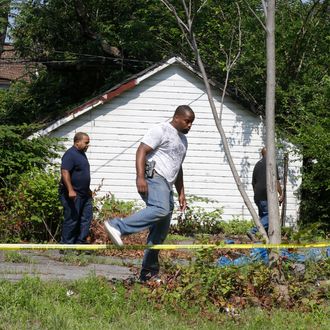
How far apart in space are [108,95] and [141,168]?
28.4ft

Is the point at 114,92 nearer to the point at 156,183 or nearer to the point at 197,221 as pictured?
the point at 197,221

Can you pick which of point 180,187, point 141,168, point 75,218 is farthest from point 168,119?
point 141,168

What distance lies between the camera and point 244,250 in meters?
7.52

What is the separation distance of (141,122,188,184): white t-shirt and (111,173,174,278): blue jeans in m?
0.11

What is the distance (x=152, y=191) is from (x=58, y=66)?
1406cm

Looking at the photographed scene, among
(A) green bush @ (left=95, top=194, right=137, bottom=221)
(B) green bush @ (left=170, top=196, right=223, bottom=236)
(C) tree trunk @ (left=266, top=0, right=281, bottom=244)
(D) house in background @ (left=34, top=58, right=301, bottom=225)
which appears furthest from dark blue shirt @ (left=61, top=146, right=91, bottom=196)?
(D) house in background @ (left=34, top=58, right=301, bottom=225)

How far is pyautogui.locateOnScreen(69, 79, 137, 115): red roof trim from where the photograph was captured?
15.1 meters

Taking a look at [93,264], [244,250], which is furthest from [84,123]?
[244,250]

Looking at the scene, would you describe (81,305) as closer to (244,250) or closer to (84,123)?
(244,250)

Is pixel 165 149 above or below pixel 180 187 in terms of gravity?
above

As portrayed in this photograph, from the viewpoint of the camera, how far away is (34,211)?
437 inches

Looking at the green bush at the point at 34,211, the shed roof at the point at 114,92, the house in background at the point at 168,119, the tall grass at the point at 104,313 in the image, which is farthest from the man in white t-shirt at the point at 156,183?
the house in background at the point at 168,119

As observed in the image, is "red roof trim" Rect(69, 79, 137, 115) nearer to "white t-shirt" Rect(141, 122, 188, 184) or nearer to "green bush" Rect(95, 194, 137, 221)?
"green bush" Rect(95, 194, 137, 221)

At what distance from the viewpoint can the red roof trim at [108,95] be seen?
1514 centimetres
